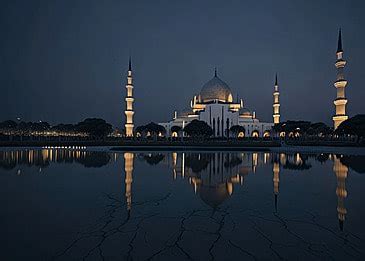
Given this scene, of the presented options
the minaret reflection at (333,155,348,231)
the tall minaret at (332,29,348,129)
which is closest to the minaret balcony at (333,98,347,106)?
the tall minaret at (332,29,348,129)

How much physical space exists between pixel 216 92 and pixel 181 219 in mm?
54852

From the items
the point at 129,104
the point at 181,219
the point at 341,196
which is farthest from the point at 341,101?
the point at 181,219

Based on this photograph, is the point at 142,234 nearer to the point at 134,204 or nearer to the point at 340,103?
the point at 134,204

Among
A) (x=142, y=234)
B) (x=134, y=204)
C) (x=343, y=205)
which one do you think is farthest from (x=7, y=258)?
(x=343, y=205)

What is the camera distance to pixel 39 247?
3.66m

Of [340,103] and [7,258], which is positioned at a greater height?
[340,103]

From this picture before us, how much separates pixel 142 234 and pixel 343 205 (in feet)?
14.4

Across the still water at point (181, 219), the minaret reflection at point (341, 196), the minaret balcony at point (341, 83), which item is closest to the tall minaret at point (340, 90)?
the minaret balcony at point (341, 83)

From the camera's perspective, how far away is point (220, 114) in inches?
2149

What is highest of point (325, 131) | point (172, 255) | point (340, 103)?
point (340, 103)

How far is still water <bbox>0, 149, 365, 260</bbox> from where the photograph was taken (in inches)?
142

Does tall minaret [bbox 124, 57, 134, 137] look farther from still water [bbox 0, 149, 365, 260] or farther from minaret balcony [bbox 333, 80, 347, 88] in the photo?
still water [bbox 0, 149, 365, 260]

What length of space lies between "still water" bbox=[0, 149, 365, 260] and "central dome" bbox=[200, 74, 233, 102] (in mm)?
50417

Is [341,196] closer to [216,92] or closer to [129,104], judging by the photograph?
[129,104]
